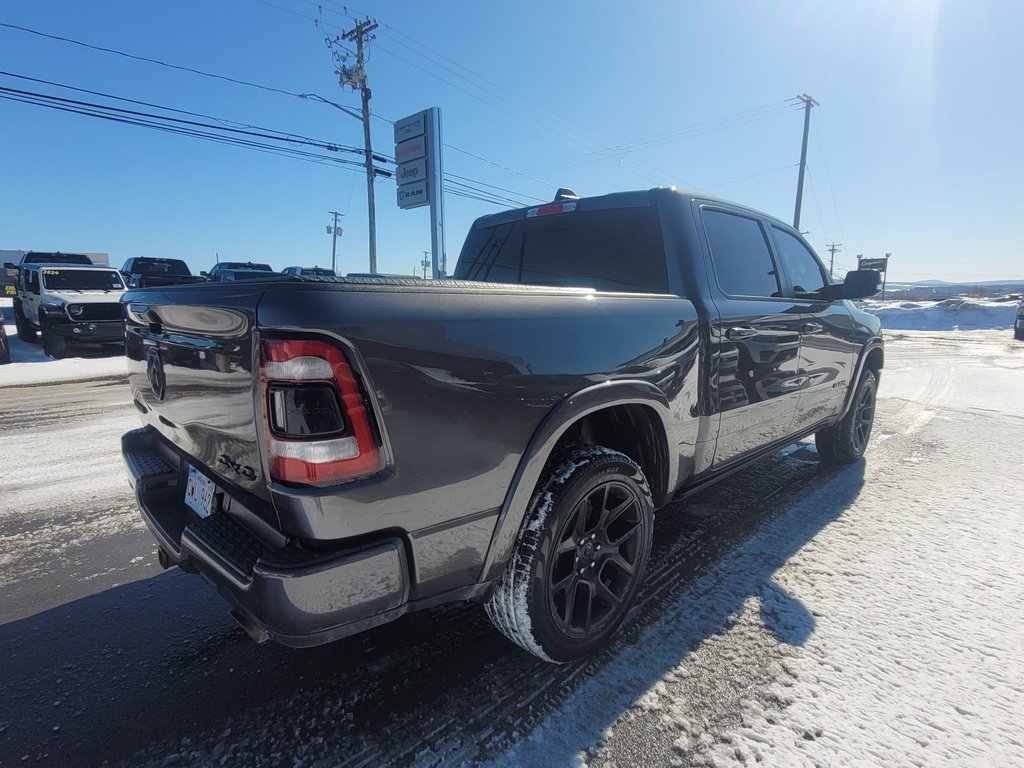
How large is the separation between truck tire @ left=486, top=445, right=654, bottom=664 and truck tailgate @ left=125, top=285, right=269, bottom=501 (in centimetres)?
90

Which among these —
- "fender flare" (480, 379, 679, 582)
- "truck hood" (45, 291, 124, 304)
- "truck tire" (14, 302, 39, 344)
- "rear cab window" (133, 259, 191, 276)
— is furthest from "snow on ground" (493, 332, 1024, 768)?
"rear cab window" (133, 259, 191, 276)

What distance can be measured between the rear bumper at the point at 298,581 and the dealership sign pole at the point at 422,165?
15.4 m

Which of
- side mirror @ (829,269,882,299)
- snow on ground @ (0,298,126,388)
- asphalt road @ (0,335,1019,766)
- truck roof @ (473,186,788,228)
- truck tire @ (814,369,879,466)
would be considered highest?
truck roof @ (473,186,788,228)

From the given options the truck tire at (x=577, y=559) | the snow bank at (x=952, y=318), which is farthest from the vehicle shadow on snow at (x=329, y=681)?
the snow bank at (x=952, y=318)

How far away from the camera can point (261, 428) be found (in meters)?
1.45

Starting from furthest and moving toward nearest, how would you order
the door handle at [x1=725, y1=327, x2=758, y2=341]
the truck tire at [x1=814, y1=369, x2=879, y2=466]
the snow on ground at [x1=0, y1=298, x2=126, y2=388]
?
the snow on ground at [x1=0, y1=298, x2=126, y2=388] < the truck tire at [x1=814, y1=369, x2=879, y2=466] < the door handle at [x1=725, y1=327, x2=758, y2=341]

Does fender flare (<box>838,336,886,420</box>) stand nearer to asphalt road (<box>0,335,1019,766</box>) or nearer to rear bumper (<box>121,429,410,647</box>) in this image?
asphalt road (<box>0,335,1019,766</box>)

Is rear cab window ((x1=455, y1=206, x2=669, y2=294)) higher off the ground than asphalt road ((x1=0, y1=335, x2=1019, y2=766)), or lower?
higher

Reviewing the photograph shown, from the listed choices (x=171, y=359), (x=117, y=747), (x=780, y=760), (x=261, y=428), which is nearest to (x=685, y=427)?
(x=780, y=760)

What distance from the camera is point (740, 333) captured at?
9.23ft

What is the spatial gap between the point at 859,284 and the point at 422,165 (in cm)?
1583

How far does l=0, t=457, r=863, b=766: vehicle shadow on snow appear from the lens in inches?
66.7

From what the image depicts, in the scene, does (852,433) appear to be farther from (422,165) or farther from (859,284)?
(422,165)

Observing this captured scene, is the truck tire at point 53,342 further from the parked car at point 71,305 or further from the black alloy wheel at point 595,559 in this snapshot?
the black alloy wheel at point 595,559
